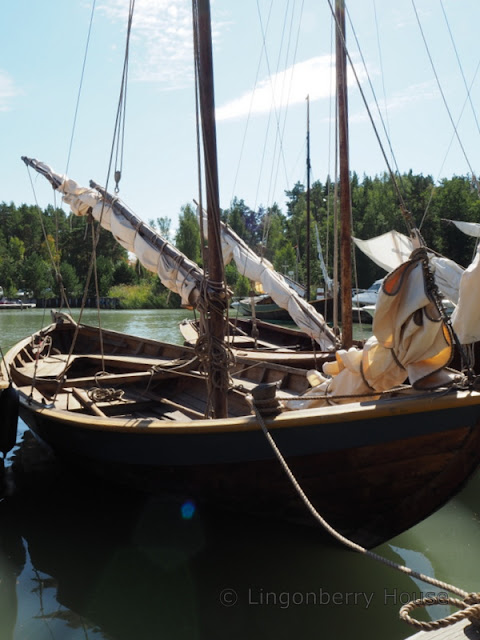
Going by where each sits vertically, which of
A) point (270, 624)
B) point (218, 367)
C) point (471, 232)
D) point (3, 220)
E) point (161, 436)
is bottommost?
point (270, 624)

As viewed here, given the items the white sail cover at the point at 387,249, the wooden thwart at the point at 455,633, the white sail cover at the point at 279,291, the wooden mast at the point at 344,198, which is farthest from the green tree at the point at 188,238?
the wooden thwart at the point at 455,633

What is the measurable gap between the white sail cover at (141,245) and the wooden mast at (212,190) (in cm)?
207

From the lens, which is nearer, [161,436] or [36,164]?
[161,436]

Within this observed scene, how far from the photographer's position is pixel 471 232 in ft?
57.6

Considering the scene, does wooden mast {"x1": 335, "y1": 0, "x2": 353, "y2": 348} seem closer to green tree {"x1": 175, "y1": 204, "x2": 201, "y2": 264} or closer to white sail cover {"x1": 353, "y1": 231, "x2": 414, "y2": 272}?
white sail cover {"x1": 353, "y1": 231, "x2": 414, "y2": 272}

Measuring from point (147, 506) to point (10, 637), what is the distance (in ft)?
6.35

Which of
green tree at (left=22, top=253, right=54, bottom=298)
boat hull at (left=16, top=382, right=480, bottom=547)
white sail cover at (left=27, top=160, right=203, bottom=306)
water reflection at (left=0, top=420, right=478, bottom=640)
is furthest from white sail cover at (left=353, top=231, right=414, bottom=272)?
green tree at (left=22, top=253, right=54, bottom=298)

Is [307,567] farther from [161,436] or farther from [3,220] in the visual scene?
[3,220]

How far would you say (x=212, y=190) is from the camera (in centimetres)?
496

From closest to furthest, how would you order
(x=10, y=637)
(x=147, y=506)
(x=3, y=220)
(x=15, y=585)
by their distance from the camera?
(x=10, y=637) → (x=15, y=585) → (x=147, y=506) → (x=3, y=220)

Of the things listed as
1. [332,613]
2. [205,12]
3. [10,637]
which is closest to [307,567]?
[332,613]

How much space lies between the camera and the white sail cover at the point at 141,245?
7445mm

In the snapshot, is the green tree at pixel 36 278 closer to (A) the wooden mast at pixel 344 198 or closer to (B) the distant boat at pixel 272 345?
(B) the distant boat at pixel 272 345

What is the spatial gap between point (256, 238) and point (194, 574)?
228ft
